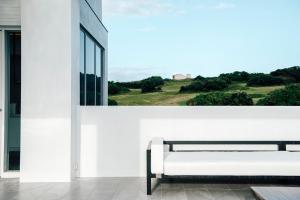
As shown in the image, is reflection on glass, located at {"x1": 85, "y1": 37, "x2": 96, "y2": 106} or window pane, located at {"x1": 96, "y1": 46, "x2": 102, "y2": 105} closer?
reflection on glass, located at {"x1": 85, "y1": 37, "x2": 96, "y2": 106}

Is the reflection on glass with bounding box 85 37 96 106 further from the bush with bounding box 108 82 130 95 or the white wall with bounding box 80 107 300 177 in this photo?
the bush with bounding box 108 82 130 95

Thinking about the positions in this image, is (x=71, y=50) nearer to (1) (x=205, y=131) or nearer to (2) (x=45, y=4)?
(2) (x=45, y=4)

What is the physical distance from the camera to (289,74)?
51.8 feet

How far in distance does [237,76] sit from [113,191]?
40.0ft

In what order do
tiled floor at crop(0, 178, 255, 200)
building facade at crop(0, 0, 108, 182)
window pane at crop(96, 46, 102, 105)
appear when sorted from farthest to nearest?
window pane at crop(96, 46, 102, 105) < building facade at crop(0, 0, 108, 182) < tiled floor at crop(0, 178, 255, 200)

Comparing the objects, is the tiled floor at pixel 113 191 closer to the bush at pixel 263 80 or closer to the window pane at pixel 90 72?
the window pane at pixel 90 72

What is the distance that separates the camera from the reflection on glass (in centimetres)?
720

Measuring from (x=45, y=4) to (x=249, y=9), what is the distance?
12.6 metres

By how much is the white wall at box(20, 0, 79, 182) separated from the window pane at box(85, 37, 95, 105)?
188cm

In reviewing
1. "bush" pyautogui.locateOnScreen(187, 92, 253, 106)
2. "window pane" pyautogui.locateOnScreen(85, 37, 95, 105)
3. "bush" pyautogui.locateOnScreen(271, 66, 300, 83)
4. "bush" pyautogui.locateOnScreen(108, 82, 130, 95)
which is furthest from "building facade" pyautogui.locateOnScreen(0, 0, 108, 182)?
"bush" pyautogui.locateOnScreen(271, 66, 300, 83)

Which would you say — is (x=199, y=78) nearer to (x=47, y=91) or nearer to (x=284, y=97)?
(x=284, y=97)

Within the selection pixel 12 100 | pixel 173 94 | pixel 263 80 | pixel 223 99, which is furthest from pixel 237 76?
pixel 12 100

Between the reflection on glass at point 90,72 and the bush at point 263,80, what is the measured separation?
904 cm

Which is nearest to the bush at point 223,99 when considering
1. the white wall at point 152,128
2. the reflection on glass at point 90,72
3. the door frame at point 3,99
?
the reflection on glass at point 90,72
